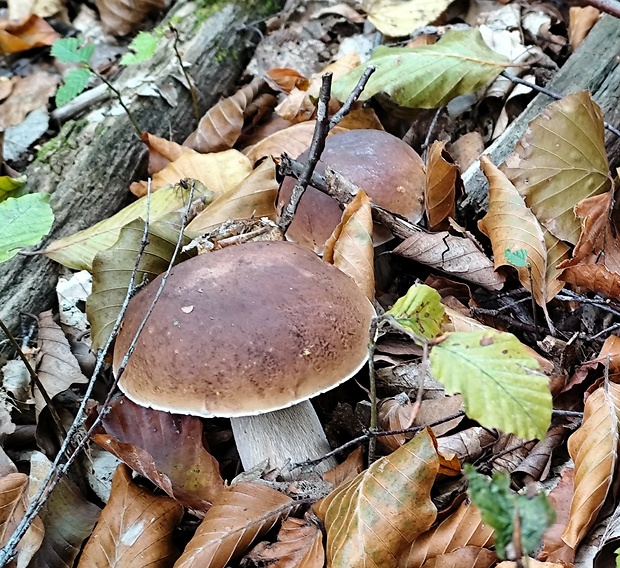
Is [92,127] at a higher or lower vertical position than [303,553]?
higher

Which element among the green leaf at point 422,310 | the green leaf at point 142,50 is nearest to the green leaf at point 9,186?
the green leaf at point 142,50

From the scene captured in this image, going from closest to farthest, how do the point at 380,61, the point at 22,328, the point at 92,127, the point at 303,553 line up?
the point at 303,553, the point at 22,328, the point at 380,61, the point at 92,127

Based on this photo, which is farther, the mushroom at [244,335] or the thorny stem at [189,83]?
the thorny stem at [189,83]

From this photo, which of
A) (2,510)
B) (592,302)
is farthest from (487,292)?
(2,510)

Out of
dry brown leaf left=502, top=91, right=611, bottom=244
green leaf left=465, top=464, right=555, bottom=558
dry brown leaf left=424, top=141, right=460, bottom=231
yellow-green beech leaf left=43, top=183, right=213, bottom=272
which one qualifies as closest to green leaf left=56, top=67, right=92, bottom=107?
yellow-green beech leaf left=43, top=183, right=213, bottom=272

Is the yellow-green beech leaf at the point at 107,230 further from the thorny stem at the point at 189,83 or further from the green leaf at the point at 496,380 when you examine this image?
the green leaf at the point at 496,380

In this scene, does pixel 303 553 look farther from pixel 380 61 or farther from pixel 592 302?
pixel 380 61

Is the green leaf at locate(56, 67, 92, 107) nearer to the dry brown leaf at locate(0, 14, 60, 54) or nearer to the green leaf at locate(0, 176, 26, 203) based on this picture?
the green leaf at locate(0, 176, 26, 203)
